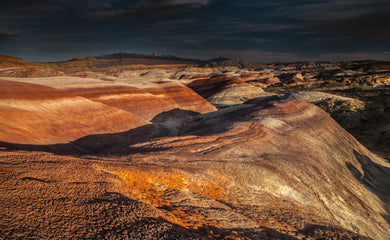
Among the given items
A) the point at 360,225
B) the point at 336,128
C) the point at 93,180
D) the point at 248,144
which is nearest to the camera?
the point at 93,180

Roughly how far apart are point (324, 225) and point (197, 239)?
11.2 ft

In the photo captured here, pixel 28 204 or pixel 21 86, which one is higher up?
pixel 21 86

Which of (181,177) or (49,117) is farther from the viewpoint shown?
(49,117)

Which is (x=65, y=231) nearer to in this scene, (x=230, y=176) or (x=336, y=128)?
(x=230, y=176)

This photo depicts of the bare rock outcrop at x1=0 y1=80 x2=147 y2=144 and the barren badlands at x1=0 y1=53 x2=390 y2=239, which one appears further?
the bare rock outcrop at x1=0 y1=80 x2=147 y2=144

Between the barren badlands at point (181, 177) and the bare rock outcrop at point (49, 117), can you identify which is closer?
the barren badlands at point (181, 177)

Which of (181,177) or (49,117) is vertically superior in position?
(49,117)

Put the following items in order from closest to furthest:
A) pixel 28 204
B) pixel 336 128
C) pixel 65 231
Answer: pixel 65 231 → pixel 28 204 → pixel 336 128

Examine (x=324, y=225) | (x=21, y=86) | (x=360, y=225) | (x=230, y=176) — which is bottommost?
(x=360, y=225)

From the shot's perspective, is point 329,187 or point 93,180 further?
point 329,187

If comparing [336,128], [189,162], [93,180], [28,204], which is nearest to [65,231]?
[28,204]

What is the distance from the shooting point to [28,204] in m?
3.00

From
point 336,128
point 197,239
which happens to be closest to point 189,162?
point 197,239

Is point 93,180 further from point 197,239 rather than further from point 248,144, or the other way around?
point 248,144
